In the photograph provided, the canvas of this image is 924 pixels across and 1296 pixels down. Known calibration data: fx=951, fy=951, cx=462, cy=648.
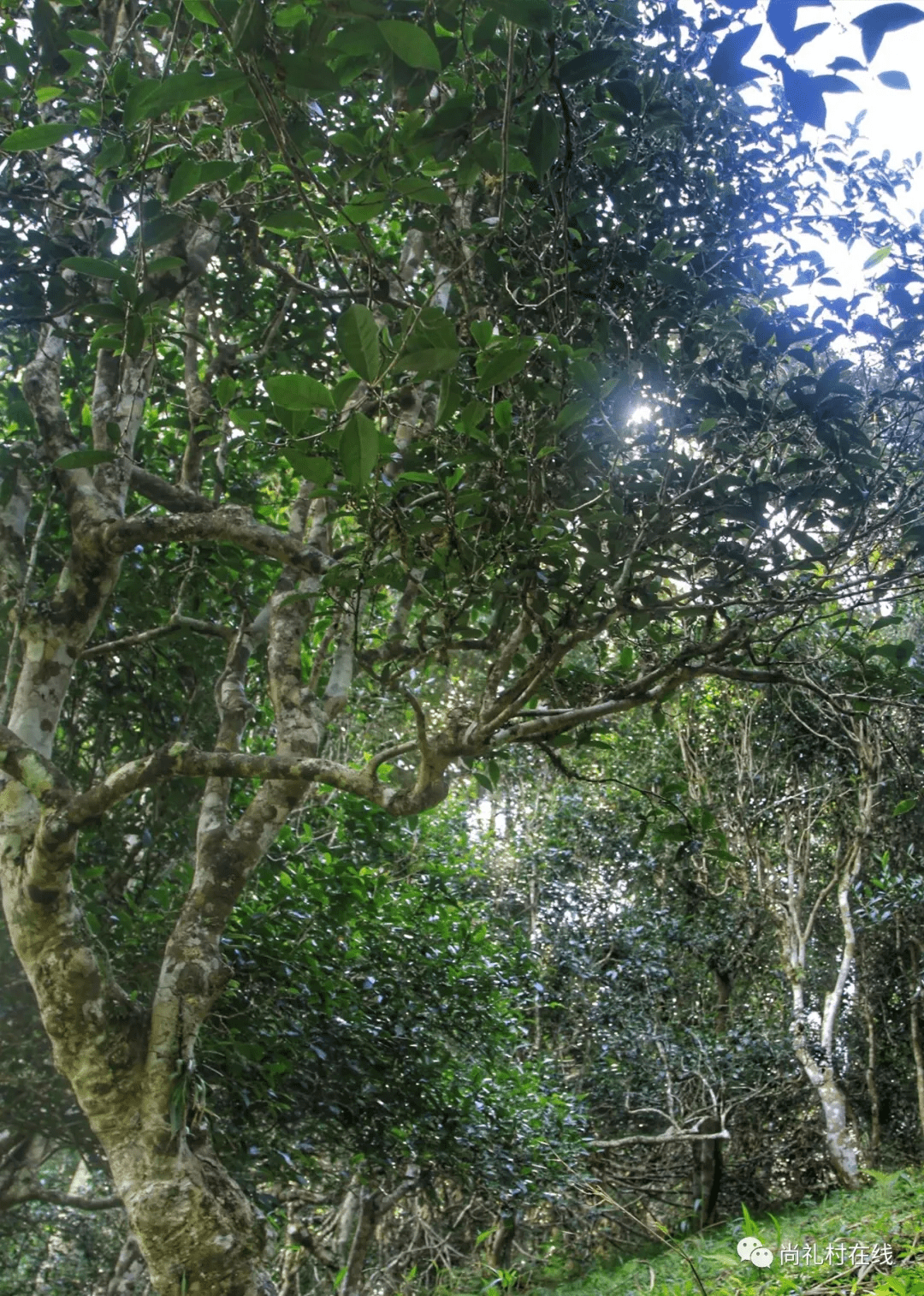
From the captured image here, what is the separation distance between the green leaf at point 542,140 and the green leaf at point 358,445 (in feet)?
1.66

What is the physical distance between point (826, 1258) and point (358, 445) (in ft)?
9.54

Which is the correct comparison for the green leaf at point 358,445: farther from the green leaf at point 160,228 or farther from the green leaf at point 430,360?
the green leaf at point 160,228

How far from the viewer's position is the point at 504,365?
1.38m

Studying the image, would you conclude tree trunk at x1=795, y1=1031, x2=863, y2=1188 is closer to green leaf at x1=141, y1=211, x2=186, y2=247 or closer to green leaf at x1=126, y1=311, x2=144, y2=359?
green leaf at x1=126, y1=311, x2=144, y2=359

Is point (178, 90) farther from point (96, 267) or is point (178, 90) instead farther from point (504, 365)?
point (96, 267)

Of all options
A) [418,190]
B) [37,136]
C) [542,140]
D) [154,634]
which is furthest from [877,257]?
[154,634]

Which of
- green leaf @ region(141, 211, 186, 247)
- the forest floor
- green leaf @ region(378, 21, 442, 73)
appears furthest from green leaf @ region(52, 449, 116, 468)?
the forest floor

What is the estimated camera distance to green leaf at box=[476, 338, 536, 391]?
1.37 m

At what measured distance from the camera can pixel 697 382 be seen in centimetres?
209

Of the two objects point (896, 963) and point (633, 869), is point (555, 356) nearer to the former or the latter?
point (633, 869)

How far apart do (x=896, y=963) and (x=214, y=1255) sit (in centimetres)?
729

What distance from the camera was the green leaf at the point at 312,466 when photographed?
4.78 feet

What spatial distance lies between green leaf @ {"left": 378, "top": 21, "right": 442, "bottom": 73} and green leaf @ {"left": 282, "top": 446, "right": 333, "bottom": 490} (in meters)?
0.60

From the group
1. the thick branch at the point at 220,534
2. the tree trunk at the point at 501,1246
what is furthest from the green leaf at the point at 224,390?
the tree trunk at the point at 501,1246
